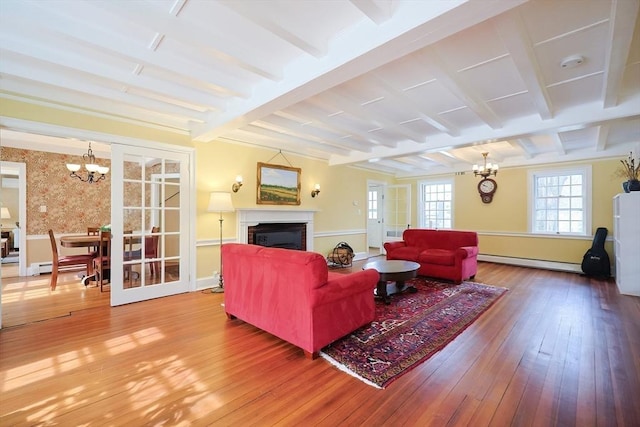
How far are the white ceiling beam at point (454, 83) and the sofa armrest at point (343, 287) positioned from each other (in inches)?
77.8

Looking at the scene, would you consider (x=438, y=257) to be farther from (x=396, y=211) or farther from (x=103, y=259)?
(x=103, y=259)

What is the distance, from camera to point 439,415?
1699 millimetres

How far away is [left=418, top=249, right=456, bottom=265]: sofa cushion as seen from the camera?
4750 millimetres

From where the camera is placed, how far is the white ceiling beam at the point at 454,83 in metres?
2.35

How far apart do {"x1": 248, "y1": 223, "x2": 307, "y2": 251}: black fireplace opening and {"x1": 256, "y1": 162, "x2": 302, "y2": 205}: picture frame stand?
0.45m

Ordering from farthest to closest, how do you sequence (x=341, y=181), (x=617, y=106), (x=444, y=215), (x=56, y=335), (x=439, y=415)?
(x=444, y=215) < (x=341, y=181) < (x=617, y=106) < (x=56, y=335) < (x=439, y=415)

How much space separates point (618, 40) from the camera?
2012mm

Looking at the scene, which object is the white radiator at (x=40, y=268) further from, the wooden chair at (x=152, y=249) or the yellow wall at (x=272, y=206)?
the yellow wall at (x=272, y=206)

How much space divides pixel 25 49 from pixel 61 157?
444 centimetres

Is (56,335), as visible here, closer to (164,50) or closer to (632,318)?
(164,50)

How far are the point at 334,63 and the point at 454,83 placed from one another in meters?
1.28

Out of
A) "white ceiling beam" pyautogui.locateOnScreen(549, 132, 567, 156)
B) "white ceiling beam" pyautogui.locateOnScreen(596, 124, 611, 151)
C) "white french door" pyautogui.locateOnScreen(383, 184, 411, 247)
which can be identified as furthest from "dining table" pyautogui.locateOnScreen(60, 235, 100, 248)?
"white ceiling beam" pyautogui.locateOnScreen(596, 124, 611, 151)

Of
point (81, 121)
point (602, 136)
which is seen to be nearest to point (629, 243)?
point (602, 136)

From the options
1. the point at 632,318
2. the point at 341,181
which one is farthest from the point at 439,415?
the point at 341,181
